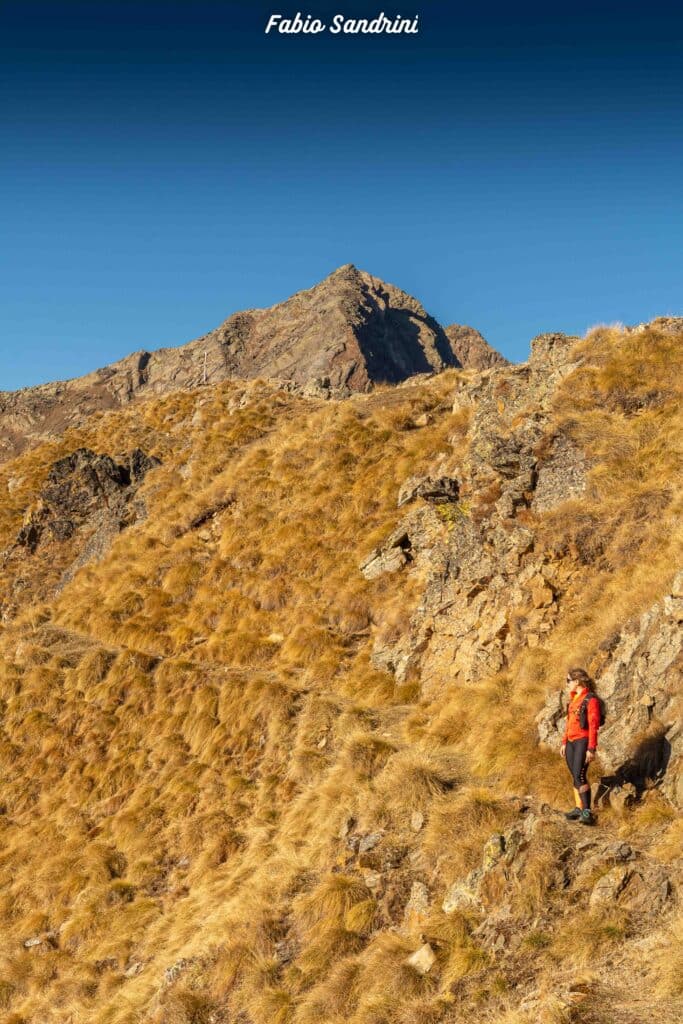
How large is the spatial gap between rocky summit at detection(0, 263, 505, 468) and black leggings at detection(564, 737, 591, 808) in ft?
292

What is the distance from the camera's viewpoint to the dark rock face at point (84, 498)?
31.3 m

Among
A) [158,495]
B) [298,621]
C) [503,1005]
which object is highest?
[158,495]

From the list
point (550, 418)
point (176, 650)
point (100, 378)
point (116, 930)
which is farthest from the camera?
point (100, 378)

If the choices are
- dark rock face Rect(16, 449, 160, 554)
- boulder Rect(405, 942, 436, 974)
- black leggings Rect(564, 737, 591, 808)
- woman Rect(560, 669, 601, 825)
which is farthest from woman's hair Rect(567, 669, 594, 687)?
dark rock face Rect(16, 449, 160, 554)

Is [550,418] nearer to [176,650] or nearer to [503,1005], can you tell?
[176,650]

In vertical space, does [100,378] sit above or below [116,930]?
above

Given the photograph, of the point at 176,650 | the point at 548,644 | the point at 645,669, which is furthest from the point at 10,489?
the point at 645,669

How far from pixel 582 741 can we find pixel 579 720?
31 centimetres

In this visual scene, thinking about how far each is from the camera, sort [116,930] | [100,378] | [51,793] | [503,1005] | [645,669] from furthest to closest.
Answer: [100,378] → [51,793] → [116,930] → [645,669] → [503,1005]

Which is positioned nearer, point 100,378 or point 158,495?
point 158,495

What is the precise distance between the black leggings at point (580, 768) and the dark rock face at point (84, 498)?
23.3m

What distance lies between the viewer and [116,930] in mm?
13617

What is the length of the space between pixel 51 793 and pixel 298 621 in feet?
26.1

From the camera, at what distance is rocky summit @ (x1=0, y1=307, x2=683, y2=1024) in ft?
31.0
